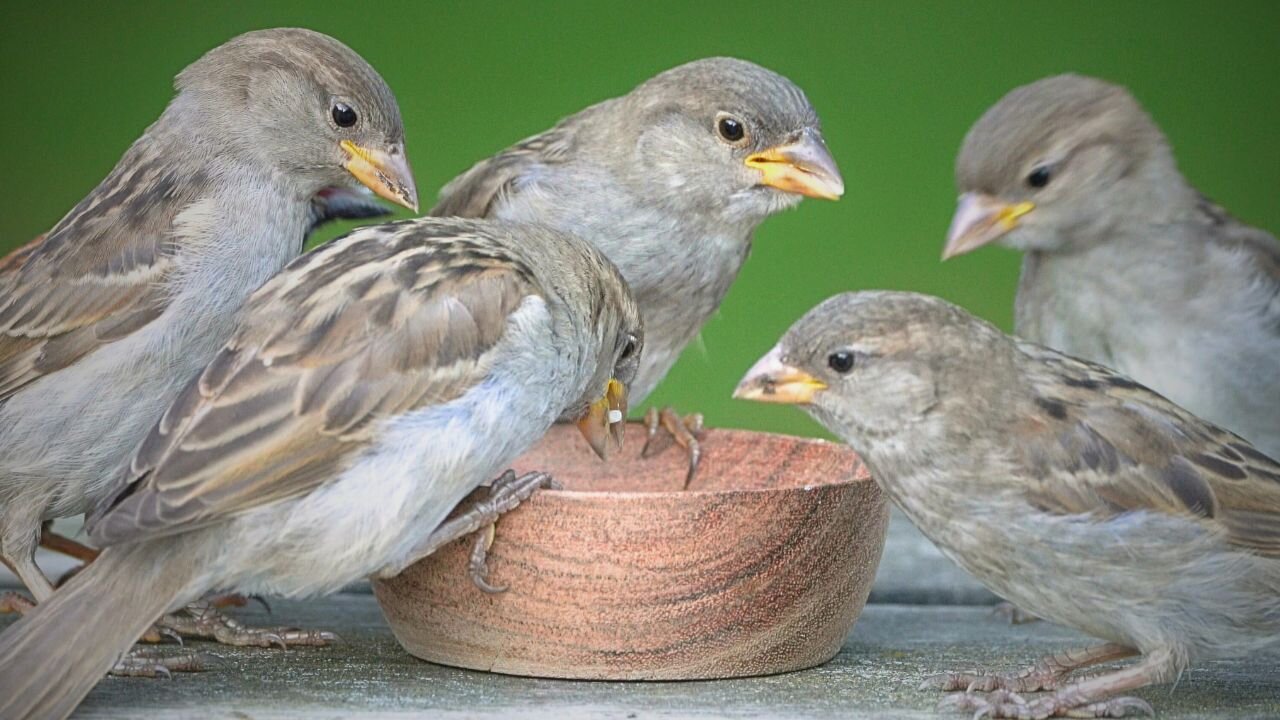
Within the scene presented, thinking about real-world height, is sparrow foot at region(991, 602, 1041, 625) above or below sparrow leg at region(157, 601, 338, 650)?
below

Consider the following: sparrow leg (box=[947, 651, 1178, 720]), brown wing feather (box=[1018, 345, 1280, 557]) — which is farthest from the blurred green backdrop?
sparrow leg (box=[947, 651, 1178, 720])

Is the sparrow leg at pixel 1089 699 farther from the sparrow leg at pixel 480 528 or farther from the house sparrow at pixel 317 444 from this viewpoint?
the house sparrow at pixel 317 444

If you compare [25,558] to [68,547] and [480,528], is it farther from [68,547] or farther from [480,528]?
[480,528]

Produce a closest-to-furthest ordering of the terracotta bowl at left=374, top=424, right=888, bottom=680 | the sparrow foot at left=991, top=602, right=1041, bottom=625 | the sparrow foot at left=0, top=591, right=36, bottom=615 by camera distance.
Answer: the terracotta bowl at left=374, top=424, right=888, bottom=680 < the sparrow foot at left=0, top=591, right=36, bottom=615 < the sparrow foot at left=991, top=602, right=1041, bottom=625

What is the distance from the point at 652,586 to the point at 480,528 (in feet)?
0.94

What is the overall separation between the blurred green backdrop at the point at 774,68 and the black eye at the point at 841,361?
299 centimetres

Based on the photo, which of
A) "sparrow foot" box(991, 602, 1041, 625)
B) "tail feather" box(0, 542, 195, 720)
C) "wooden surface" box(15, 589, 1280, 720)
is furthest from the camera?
"sparrow foot" box(991, 602, 1041, 625)

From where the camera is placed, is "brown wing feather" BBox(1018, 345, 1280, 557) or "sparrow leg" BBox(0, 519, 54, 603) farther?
"sparrow leg" BBox(0, 519, 54, 603)

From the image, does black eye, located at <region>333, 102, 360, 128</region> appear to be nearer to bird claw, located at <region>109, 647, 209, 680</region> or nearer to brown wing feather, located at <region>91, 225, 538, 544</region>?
brown wing feather, located at <region>91, 225, 538, 544</region>

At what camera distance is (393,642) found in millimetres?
3244

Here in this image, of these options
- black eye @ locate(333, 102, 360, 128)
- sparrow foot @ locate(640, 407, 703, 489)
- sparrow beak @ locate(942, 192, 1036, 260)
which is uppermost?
black eye @ locate(333, 102, 360, 128)

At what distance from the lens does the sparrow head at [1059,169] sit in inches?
151

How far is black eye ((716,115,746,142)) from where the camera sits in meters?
3.84

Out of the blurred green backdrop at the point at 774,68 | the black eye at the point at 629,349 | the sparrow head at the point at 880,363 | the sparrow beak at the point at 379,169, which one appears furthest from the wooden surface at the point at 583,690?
the blurred green backdrop at the point at 774,68
